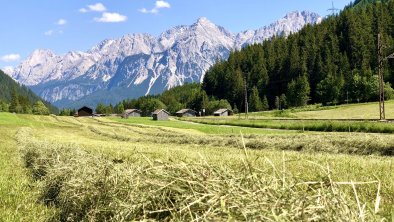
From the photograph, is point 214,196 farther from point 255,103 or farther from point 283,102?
point 255,103

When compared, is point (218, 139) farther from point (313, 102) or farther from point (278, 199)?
point (313, 102)

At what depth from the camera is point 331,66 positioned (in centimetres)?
16850

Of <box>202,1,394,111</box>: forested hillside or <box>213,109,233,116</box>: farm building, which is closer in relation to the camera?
<box>202,1,394,111</box>: forested hillside

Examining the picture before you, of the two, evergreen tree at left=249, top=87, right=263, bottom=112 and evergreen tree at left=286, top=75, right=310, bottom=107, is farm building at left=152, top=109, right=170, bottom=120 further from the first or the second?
evergreen tree at left=286, top=75, right=310, bottom=107

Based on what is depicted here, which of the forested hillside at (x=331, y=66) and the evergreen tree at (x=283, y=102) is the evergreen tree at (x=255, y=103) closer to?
the forested hillside at (x=331, y=66)

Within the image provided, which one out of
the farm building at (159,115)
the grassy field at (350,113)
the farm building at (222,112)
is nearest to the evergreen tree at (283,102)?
the farm building at (222,112)

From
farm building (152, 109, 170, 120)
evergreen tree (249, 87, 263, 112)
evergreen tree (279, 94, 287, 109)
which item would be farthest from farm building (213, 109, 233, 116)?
farm building (152, 109, 170, 120)

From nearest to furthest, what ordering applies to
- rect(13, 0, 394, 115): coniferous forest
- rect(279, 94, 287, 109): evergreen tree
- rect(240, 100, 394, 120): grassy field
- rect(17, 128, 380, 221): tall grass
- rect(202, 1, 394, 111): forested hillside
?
rect(17, 128, 380, 221): tall grass
rect(240, 100, 394, 120): grassy field
rect(202, 1, 394, 111): forested hillside
rect(13, 0, 394, 115): coniferous forest
rect(279, 94, 287, 109): evergreen tree

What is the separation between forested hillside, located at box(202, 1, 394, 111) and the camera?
147 metres

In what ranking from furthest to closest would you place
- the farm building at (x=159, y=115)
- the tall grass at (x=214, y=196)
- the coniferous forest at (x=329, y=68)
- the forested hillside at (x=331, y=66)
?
the farm building at (x=159, y=115), the coniferous forest at (x=329, y=68), the forested hillside at (x=331, y=66), the tall grass at (x=214, y=196)

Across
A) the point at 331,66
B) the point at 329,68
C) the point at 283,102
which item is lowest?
the point at 283,102

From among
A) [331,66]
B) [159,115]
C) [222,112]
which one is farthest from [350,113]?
[222,112]

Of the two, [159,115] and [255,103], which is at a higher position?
[255,103]

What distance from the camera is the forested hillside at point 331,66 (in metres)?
147
